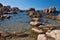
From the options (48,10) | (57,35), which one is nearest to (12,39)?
(57,35)

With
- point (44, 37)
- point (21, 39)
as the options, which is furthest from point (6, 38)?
point (44, 37)

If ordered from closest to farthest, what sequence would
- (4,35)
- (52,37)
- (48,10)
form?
(52,37) < (4,35) < (48,10)

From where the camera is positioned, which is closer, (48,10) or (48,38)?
(48,38)

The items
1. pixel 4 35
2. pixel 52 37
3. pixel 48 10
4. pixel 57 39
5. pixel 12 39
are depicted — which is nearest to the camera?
pixel 57 39

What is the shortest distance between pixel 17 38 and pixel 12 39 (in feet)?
2.82

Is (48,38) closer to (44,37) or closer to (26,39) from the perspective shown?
(44,37)

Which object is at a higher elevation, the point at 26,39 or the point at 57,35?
the point at 57,35

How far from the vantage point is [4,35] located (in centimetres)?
2025

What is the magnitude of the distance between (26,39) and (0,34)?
4907mm

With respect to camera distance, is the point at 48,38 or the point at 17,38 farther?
the point at 17,38

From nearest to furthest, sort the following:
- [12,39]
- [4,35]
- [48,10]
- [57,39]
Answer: [57,39] < [12,39] < [4,35] < [48,10]

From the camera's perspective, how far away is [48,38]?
50.2 ft

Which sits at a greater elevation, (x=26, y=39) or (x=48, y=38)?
(x=48, y=38)

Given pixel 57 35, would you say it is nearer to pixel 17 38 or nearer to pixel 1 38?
pixel 17 38
